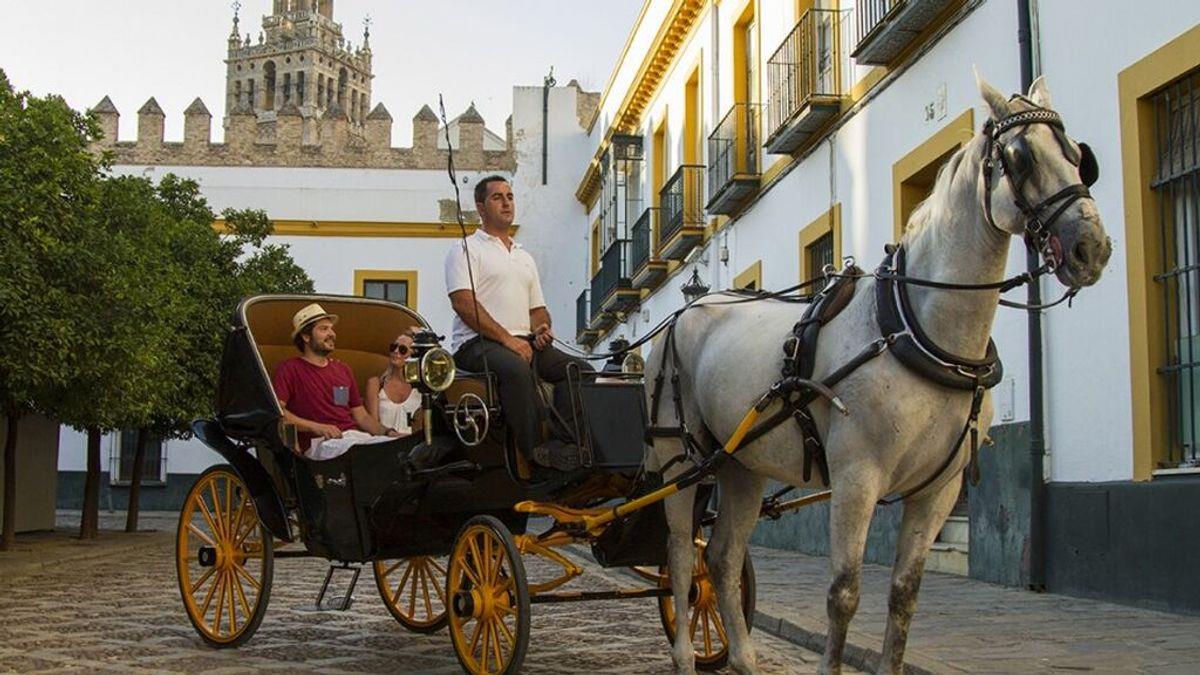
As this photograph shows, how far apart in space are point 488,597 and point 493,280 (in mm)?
1469

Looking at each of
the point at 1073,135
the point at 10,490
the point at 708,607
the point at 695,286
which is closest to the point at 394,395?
the point at 708,607

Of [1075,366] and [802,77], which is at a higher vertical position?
[802,77]

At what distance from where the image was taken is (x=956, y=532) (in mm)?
10820

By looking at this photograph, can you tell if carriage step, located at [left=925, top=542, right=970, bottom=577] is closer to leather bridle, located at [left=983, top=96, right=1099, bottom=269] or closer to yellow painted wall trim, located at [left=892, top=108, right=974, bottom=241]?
yellow painted wall trim, located at [left=892, top=108, right=974, bottom=241]

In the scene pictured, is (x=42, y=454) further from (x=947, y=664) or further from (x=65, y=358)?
(x=947, y=664)

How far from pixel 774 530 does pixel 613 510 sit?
32.0 ft

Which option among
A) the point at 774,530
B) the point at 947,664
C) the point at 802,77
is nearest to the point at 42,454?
the point at 774,530

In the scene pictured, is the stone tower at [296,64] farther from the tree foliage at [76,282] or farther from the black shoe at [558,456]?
the black shoe at [558,456]

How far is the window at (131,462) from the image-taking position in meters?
30.6

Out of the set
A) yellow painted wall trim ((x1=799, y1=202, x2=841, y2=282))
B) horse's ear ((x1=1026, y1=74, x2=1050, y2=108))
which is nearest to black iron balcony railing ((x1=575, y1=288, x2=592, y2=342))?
yellow painted wall trim ((x1=799, y1=202, x2=841, y2=282))

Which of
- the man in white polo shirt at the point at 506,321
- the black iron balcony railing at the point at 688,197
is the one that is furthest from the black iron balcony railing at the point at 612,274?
the man in white polo shirt at the point at 506,321

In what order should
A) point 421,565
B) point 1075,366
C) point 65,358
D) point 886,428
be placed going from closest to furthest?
point 886,428, point 421,565, point 1075,366, point 65,358

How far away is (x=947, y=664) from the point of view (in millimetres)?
5957

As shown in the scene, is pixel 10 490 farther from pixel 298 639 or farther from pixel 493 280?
pixel 493 280
